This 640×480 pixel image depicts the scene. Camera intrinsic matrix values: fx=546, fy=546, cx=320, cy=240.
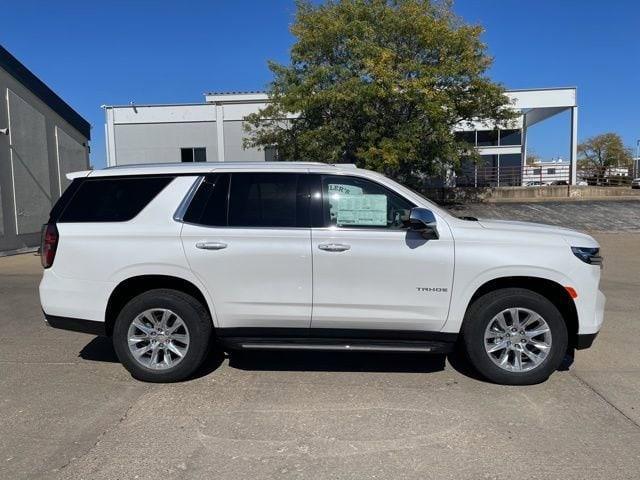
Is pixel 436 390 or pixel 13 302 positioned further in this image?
pixel 13 302

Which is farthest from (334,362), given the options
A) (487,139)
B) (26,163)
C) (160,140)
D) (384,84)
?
(487,139)

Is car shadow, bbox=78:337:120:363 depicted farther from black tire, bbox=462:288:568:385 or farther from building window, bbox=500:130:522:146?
building window, bbox=500:130:522:146

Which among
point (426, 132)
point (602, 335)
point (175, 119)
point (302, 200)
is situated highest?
point (175, 119)

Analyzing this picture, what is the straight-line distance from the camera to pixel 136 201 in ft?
15.9

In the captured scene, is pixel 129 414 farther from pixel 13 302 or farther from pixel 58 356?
pixel 13 302

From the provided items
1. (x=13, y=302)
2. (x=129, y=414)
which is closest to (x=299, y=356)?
(x=129, y=414)

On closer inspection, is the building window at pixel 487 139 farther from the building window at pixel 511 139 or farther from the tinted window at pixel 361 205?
the tinted window at pixel 361 205

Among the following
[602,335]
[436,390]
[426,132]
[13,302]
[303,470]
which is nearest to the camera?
[303,470]

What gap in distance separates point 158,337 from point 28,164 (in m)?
13.7

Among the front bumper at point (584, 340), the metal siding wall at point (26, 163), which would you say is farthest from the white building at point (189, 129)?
the front bumper at point (584, 340)

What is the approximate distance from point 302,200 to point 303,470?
2.25 m

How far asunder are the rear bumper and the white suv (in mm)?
15

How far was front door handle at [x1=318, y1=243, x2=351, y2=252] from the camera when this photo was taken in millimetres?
4538

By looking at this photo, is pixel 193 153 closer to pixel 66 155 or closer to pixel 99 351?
pixel 66 155
